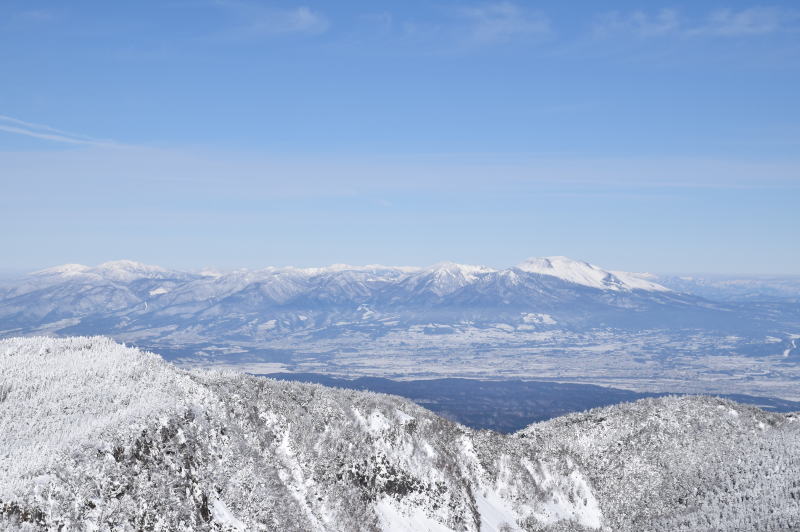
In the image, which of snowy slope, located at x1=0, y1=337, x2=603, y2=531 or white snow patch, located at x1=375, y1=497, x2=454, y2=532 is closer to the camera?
snowy slope, located at x1=0, y1=337, x2=603, y2=531

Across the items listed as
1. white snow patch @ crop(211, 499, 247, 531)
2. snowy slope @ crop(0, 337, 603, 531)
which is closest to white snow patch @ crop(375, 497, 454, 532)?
snowy slope @ crop(0, 337, 603, 531)

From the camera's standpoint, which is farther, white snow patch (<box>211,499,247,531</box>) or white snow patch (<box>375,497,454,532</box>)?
white snow patch (<box>375,497,454,532</box>)

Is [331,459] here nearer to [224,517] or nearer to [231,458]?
[231,458]

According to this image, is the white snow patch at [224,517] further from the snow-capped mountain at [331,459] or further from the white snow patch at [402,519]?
the white snow patch at [402,519]

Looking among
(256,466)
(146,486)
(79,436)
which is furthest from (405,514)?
(79,436)

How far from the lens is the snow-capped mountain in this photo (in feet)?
138

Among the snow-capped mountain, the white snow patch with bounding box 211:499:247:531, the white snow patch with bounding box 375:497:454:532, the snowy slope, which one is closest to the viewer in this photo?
the snowy slope

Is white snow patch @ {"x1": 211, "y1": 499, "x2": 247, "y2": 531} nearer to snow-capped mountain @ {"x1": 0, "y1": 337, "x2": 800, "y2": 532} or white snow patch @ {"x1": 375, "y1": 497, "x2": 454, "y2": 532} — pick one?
snow-capped mountain @ {"x1": 0, "y1": 337, "x2": 800, "y2": 532}

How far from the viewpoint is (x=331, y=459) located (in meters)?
66.6

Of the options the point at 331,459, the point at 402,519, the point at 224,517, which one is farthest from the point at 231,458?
the point at 402,519

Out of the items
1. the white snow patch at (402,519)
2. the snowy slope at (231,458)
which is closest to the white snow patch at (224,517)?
the snowy slope at (231,458)

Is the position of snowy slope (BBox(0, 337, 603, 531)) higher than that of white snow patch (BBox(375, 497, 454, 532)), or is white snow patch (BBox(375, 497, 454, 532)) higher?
snowy slope (BBox(0, 337, 603, 531))

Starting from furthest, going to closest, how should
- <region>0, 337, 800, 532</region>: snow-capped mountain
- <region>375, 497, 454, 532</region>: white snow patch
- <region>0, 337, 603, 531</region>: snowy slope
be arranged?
<region>375, 497, 454, 532</region>: white snow patch, <region>0, 337, 800, 532</region>: snow-capped mountain, <region>0, 337, 603, 531</region>: snowy slope

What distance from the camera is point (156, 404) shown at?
51531 mm
